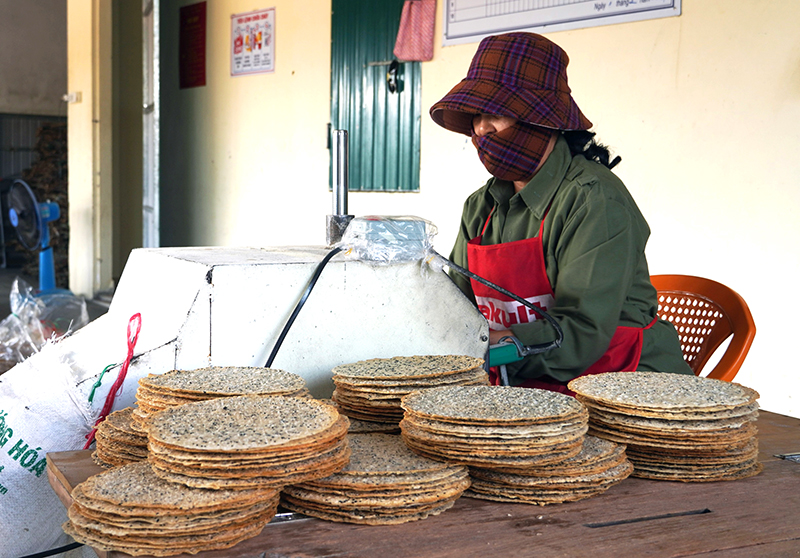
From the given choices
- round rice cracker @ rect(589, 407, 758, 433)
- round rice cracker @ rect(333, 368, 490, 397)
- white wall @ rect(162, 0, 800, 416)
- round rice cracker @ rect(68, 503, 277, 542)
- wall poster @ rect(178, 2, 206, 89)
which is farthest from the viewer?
wall poster @ rect(178, 2, 206, 89)

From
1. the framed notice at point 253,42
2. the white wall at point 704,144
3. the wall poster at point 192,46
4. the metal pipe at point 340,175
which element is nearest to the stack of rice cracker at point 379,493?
the metal pipe at point 340,175

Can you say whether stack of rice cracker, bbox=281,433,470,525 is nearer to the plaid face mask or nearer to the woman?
the woman

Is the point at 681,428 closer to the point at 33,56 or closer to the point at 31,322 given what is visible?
the point at 31,322

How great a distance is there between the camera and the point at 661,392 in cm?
132

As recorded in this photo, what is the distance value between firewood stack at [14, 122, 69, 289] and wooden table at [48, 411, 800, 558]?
8.08m

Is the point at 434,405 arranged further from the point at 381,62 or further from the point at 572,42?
the point at 381,62

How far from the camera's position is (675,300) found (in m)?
2.39

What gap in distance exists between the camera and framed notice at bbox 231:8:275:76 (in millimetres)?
5105

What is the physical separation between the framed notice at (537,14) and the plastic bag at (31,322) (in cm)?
220

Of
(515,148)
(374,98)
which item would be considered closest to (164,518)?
(515,148)

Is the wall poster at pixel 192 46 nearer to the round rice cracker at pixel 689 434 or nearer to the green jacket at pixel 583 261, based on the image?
the green jacket at pixel 583 261

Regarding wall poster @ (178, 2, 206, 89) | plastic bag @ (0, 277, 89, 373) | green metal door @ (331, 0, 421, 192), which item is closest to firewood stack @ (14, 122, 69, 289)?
wall poster @ (178, 2, 206, 89)

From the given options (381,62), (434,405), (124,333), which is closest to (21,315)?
(124,333)

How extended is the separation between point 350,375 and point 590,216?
0.77m
